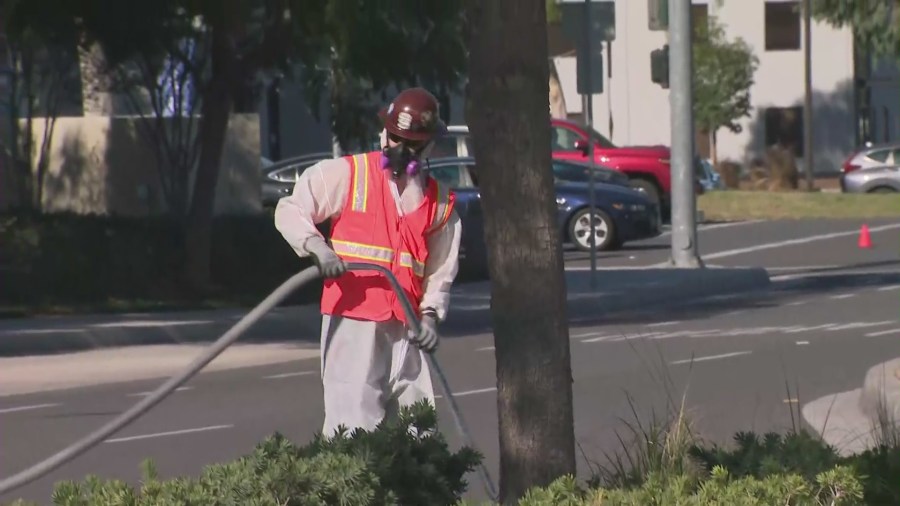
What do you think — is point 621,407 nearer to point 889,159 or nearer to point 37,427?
point 37,427

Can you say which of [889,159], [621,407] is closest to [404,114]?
[621,407]

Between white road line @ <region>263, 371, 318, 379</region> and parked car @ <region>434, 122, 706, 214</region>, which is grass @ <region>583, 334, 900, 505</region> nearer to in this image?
white road line @ <region>263, 371, 318, 379</region>

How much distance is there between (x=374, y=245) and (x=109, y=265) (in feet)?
41.8

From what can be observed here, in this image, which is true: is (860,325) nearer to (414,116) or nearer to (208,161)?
(208,161)

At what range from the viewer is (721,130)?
200ft

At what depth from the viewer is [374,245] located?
6137 millimetres

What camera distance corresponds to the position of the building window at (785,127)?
59812 mm

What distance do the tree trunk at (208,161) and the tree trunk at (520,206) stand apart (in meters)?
13.2

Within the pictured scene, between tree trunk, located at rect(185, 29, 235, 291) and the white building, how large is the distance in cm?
4007

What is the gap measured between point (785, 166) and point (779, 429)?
1535 inches

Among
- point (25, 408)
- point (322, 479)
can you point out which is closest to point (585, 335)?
point (25, 408)

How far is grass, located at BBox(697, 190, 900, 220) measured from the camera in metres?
34.8

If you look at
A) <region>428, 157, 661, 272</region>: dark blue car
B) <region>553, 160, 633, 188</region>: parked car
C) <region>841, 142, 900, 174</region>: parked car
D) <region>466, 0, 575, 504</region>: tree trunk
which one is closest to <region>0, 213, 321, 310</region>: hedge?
<region>428, 157, 661, 272</region>: dark blue car

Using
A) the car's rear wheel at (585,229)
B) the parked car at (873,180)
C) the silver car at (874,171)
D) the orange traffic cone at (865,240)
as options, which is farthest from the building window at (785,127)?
the car's rear wheel at (585,229)
